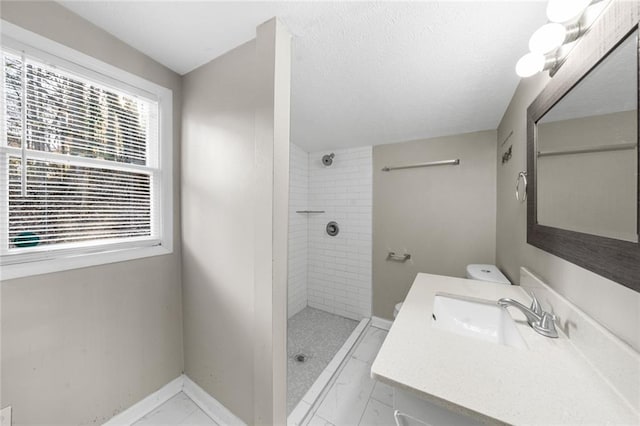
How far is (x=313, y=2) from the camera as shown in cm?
96

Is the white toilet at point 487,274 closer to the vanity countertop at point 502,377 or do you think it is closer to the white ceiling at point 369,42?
the vanity countertop at point 502,377

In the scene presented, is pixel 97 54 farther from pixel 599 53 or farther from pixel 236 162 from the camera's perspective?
pixel 599 53

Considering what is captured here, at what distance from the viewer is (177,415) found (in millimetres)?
1391

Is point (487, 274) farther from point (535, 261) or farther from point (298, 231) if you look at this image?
point (298, 231)

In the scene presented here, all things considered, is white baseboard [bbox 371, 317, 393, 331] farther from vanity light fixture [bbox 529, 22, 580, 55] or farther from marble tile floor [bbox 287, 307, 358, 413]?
vanity light fixture [bbox 529, 22, 580, 55]

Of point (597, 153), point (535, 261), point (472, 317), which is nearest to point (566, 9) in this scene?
point (597, 153)

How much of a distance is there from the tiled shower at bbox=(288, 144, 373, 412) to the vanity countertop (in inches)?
73.9

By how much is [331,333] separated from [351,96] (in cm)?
243

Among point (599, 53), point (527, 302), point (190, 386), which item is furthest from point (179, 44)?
point (527, 302)

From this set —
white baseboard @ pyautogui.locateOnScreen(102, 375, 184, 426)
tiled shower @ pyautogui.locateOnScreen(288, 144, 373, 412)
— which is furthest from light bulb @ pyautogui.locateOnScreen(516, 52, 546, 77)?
white baseboard @ pyautogui.locateOnScreen(102, 375, 184, 426)

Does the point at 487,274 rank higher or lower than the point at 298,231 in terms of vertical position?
lower

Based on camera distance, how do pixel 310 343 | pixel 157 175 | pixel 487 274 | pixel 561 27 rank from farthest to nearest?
pixel 310 343 < pixel 487 274 < pixel 157 175 < pixel 561 27

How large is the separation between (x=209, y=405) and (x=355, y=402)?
1.01 meters

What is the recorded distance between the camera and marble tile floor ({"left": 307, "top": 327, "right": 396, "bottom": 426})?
1.44 m
